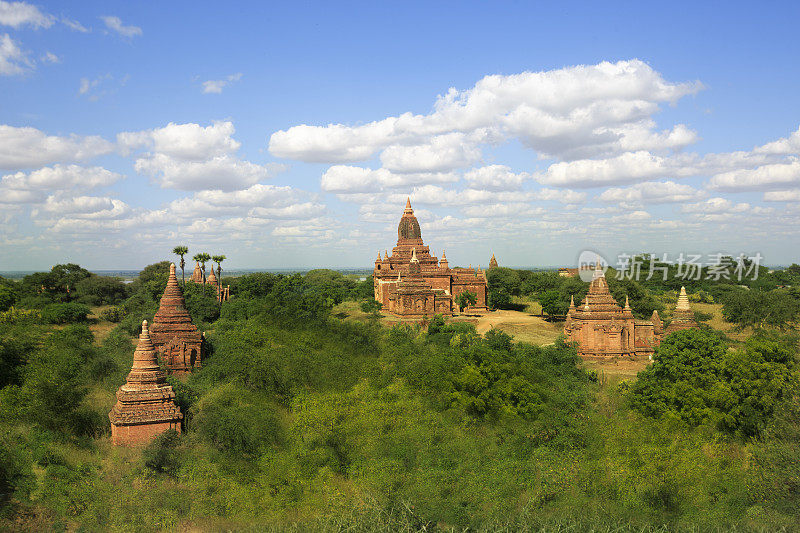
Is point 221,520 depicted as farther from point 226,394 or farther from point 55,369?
point 55,369

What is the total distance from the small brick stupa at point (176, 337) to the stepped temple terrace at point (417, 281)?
2796 cm

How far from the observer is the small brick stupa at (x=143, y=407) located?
2080cm

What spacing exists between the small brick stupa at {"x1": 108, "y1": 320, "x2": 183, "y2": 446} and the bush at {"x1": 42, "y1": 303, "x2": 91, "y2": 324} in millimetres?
39780

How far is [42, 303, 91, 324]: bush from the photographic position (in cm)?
5589

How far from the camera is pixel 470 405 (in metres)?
24.3

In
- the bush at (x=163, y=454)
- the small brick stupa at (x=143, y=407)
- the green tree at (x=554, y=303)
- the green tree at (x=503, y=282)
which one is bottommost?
the bush at (x=163, y=454)

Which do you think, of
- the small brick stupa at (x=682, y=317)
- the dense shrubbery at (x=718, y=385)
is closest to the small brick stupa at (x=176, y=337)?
the dense shrubbery at (x=718, y=385)

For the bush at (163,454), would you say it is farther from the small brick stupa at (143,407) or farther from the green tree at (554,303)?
the green tree at (554,303)

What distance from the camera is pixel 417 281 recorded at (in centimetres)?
5991

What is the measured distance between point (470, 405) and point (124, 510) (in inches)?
540

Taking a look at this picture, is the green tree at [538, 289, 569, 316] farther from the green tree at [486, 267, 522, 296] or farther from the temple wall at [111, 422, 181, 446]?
the temple wall at [111, 422, 181, 446]

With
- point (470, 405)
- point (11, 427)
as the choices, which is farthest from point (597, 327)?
point (11, 427)

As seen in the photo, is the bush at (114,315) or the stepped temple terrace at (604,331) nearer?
the stepped temple terrace at (604,331)

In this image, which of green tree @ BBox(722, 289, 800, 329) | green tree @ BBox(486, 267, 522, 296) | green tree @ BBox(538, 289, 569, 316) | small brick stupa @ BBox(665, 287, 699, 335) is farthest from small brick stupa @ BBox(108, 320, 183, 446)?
green tree @ BBox(486, 267, 522, 296)
